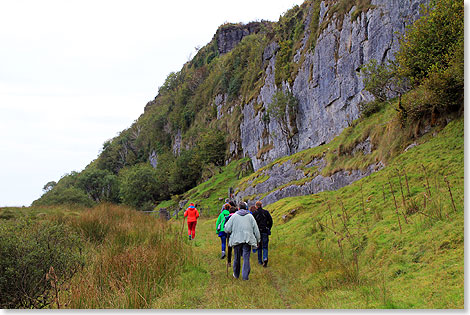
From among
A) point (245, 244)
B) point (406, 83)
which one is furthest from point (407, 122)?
point (245, 244)

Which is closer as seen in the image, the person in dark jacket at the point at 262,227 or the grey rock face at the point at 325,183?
the person in dark jacket at the point at 262,227

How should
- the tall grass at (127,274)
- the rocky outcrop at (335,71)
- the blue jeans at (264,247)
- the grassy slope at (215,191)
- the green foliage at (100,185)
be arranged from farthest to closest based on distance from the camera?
the green foliage at (100,185), the grassy slope at (215,191), the rocky outcrop at (335,71), the blue jeans at (264,247), the tall grass at (127,274)

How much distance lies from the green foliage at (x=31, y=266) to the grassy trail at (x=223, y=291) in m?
2.42

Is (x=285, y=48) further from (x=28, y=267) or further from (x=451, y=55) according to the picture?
(x=28, y=267)

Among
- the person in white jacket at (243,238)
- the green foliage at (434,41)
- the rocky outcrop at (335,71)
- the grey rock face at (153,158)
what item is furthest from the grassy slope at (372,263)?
the grey rock face at (153,158)

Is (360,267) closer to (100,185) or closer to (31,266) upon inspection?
(31,266)

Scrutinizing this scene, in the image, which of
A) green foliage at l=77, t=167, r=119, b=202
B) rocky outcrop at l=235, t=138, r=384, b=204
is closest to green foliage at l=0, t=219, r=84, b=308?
rocky outcrop at l=235, t=138, r=384, b=204

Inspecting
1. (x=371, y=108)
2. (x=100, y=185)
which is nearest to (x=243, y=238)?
(x=371, y=108)

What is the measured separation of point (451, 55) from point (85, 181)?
6919 cm

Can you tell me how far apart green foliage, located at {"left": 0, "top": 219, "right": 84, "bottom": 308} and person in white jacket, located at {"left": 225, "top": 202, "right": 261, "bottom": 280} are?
12.2 ft

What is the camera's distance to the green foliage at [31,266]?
19.8 feet

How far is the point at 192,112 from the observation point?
286 feet

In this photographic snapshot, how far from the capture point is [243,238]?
793 cm

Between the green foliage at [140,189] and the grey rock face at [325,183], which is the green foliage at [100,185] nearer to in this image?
the green foliage at [140,189]
